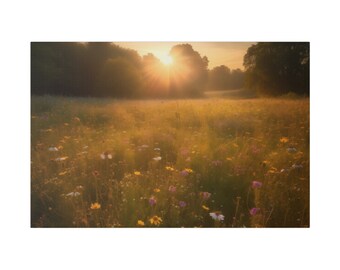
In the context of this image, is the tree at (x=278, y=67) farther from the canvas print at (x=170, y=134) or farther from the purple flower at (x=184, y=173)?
the purple flower at (x=184, y=173)

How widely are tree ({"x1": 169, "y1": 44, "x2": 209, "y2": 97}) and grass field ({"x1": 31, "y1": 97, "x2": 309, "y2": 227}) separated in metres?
0.13

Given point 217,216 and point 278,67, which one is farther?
point 278,67

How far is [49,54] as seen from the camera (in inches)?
155

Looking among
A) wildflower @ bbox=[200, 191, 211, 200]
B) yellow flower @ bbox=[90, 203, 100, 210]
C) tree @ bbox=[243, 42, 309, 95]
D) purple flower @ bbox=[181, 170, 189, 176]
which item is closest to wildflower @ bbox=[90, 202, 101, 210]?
yellow flower @ bbox=[90, 203, 100, 210]

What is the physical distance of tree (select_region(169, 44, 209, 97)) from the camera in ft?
13.4

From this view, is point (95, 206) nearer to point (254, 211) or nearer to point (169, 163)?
point (169, 163)

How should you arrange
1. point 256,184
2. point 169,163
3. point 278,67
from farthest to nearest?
1. point 278,67
2. point 169,163
3. point 256,184

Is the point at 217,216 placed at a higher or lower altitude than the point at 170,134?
lower

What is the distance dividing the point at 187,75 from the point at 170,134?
0.72m

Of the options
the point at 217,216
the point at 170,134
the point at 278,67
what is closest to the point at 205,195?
the point at 217,216

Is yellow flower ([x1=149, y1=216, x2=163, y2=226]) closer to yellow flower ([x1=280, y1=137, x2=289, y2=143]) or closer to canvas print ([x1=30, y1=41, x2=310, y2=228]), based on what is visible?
canvas print ([x1=30, y1=41, x2=310, y2=228])

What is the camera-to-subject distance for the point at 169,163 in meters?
4.01

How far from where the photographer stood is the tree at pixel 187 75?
4074mm
